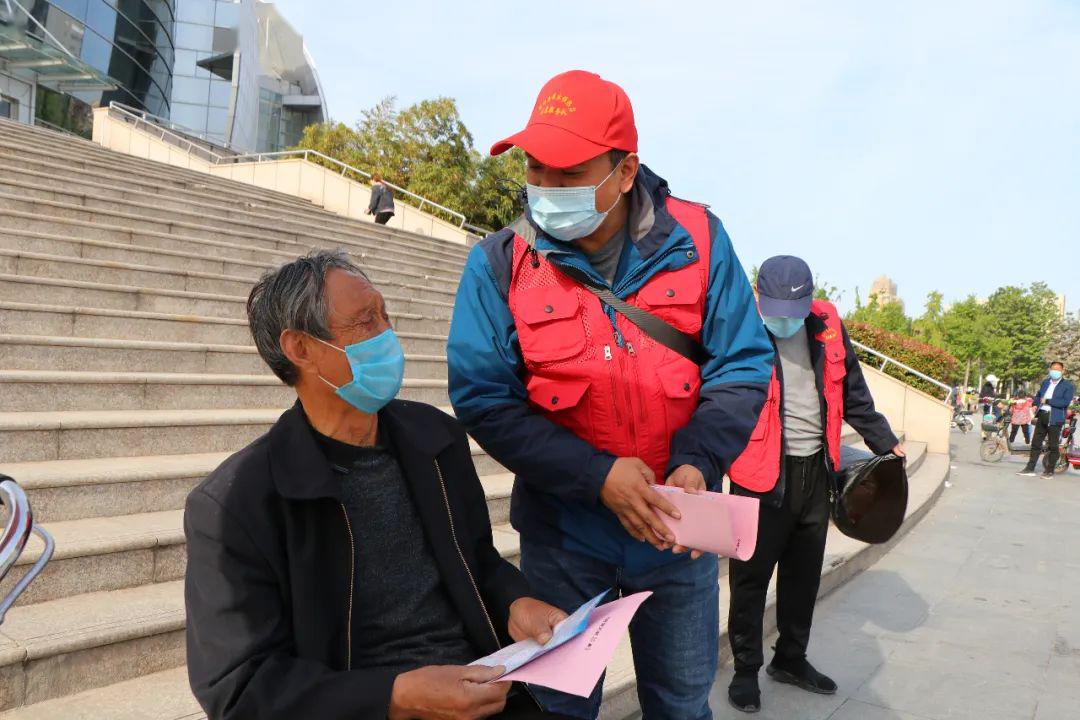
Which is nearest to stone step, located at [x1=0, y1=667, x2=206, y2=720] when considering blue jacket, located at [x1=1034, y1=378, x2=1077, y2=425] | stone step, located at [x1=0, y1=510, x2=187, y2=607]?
stone step, located at [x1=0, y1=510, x2=187, y2=607]

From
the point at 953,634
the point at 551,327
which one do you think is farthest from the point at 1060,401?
the point at 551,327

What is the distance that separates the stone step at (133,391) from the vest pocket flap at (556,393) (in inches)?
71.9

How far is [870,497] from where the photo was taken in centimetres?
382

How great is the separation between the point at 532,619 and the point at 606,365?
24.8 inches

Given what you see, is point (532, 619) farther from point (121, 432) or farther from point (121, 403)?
point (121, 403)

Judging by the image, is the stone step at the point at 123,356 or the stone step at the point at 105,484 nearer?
the stone step at the point at 105,484

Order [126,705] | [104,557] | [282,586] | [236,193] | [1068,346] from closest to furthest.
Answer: [282,586]
[126,705]
[104,557]
[236,193]
[1068,346]

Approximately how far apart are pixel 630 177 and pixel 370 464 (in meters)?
0.99

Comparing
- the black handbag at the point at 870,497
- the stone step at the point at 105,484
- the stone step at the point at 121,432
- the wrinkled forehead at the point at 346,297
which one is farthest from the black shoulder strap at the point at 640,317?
the stone step at the point at 121,432

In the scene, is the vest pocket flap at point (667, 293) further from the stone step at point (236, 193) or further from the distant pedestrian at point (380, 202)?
the distant pedestrian at point (380, 202)

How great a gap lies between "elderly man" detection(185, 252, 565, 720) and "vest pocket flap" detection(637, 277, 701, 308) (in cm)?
60

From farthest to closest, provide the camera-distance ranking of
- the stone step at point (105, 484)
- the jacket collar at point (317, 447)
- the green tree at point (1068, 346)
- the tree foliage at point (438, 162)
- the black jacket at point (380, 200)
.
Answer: the green tree at point (1068, 346) → the tree foliage at point (438, 162) → the black jacket at point (380, 200) → the stone step at point (105, 484) → the jacket collar at point (317, 447)

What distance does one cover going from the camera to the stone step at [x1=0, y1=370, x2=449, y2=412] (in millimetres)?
4137

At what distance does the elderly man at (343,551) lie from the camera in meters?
1.60
